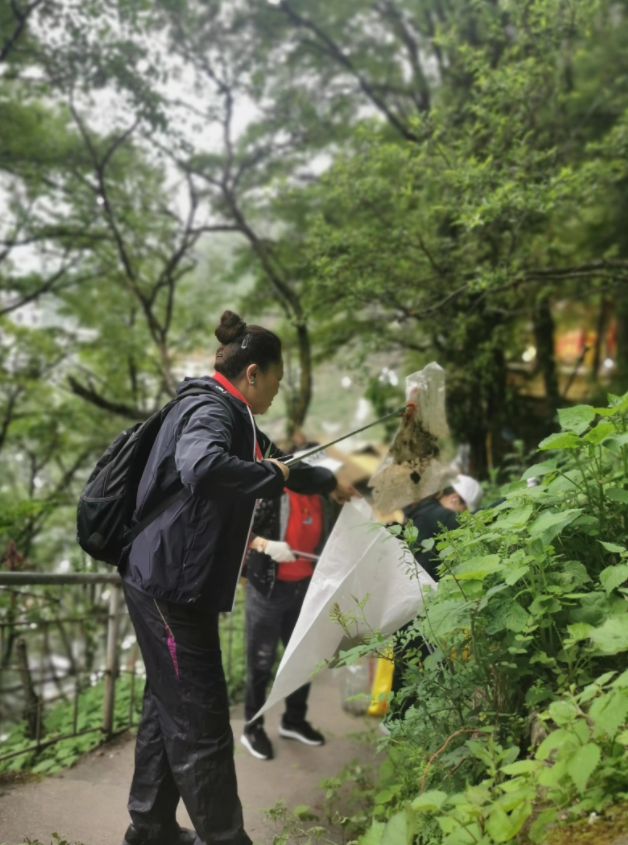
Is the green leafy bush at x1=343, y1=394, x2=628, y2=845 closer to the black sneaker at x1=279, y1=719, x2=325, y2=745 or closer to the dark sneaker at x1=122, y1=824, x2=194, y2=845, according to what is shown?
the dark sneaker at x1=122, y1=824, x2=194, y2=845

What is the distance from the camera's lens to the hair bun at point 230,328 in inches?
101

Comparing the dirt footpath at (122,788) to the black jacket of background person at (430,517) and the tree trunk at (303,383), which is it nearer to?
the black jacket of background person at (430,517)

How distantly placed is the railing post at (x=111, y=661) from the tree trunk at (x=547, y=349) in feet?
26.3

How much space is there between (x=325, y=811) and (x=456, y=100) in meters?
7.86

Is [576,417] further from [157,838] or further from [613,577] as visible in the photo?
[157,838]

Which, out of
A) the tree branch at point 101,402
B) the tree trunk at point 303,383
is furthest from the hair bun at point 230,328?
the tree branch at point 101,402

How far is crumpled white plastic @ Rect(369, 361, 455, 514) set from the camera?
10.8ft

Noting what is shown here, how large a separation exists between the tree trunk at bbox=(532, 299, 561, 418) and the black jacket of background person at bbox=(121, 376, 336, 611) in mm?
8634

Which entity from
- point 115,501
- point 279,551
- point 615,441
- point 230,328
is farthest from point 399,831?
point 279,551

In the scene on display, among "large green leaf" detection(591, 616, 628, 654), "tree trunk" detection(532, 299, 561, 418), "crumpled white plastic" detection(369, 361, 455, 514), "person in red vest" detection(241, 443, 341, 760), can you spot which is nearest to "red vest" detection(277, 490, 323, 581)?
"person in red vest" detection(241, 443, 341, 760)

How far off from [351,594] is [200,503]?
0.92 meters

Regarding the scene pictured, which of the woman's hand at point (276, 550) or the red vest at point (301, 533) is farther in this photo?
the red vest at point (301, 533)

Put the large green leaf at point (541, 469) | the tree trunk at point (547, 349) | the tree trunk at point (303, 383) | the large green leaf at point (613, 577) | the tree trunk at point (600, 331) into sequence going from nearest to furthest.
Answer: the large green leaf at point (613, 577), the large green leaf at point (541, 469), the tree trunk at point (303, 383), the tree trunk at point (547, 349), the tree trunk at point (600, 331)

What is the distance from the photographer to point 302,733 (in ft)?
13.3
